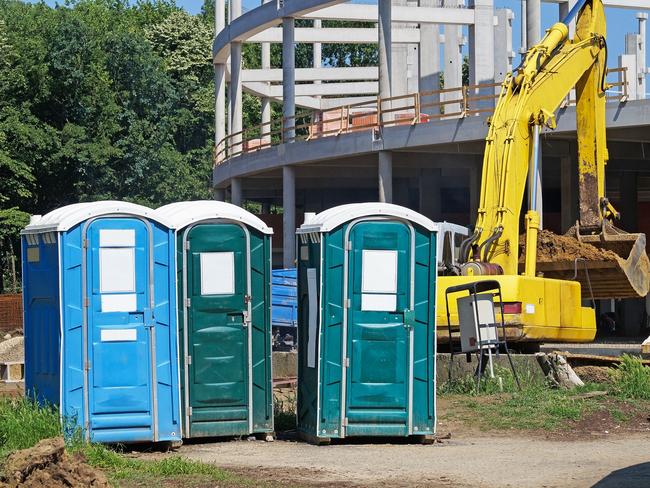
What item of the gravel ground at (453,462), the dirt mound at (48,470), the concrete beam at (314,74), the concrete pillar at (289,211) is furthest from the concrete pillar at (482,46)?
the dirt mound at (48,470)

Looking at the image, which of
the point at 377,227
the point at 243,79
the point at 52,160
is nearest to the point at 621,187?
the point at 243,79

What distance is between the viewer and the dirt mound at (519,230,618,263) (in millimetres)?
22344

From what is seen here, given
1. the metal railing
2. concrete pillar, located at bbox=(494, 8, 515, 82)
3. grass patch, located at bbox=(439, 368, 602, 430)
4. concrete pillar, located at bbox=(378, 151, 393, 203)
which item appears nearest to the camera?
grass patch, located at bbox=(439, 368, 602, 430)

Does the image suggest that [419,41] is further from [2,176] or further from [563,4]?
[2,176]

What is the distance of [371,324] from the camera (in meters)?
13.5

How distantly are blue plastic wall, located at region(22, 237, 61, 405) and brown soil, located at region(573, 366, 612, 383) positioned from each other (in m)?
7.66

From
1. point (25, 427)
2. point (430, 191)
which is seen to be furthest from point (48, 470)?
point (430, 191)

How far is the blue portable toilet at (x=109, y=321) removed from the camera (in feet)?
41.8

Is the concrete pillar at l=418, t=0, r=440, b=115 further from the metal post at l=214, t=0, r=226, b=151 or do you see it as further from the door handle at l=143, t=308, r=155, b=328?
the door handle at l=143, t=308, r=155, b=328

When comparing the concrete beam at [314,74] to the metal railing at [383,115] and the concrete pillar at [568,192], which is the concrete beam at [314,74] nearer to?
the metal railing at [383,115]

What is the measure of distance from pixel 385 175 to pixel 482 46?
22.8ft

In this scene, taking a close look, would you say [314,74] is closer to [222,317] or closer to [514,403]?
[514,403]

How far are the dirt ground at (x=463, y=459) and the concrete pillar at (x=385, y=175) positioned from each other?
2255cm

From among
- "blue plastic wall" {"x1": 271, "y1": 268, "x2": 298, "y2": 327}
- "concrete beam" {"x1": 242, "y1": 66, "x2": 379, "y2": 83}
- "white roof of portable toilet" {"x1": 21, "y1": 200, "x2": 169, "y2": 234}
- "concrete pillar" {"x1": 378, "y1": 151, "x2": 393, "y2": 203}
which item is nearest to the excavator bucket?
"blue plastic wall" {"x1": 271, "y1": 268, "x2": 298, "y2": 327}
